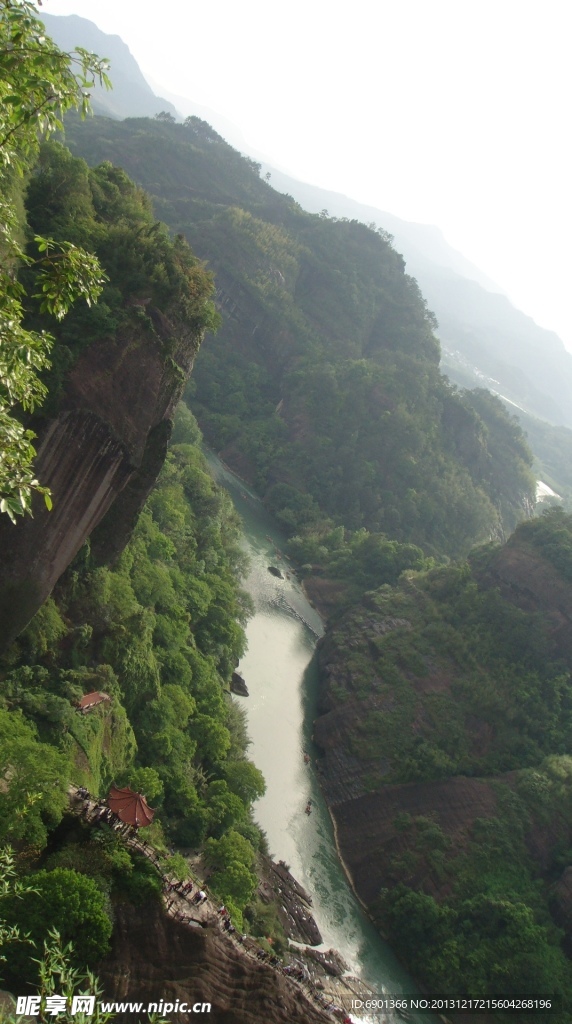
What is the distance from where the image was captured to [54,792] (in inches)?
640

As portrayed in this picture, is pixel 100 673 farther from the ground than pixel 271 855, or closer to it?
farther from the ground

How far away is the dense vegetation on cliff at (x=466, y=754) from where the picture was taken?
32.0m

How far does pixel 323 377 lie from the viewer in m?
87.2

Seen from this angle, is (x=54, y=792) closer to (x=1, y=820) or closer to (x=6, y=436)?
(x=1, y=820)

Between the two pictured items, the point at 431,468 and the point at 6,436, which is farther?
the point at 431,468

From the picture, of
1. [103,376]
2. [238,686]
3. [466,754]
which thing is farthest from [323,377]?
[103,376]

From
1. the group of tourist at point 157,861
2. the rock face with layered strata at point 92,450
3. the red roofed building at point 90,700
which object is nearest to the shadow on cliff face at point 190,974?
the group of tourist at point 157,861

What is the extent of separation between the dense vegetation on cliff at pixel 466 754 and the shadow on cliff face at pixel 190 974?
1851cm

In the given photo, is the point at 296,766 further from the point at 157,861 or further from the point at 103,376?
the point at 103,376

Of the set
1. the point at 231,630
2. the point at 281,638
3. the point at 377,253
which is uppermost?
the point at 377,253

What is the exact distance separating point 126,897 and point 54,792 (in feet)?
11.3

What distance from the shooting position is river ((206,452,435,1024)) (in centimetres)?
3103

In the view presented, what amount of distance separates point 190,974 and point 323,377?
256ft

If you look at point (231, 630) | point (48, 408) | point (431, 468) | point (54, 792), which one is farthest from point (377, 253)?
point (54, 792)
